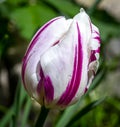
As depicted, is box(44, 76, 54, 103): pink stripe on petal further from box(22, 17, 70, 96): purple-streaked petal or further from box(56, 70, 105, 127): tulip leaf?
box(56, 70, 105, 127): tulip leaf

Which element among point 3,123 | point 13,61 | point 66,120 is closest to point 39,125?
point 66,120

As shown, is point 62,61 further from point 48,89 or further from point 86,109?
point 86,109

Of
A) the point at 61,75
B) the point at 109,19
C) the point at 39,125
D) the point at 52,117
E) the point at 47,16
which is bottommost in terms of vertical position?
the point at 52,117

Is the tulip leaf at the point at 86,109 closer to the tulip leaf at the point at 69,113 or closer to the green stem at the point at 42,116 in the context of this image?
the tulip leaf at the point at 69,113

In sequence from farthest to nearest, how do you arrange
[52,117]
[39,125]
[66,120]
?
[52,117] → [66,120] → [39,125]

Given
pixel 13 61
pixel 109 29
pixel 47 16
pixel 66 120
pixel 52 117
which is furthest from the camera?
pixel 13 61

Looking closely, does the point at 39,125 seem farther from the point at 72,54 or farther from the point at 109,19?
the point at 109,19

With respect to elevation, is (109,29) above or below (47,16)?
below
